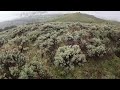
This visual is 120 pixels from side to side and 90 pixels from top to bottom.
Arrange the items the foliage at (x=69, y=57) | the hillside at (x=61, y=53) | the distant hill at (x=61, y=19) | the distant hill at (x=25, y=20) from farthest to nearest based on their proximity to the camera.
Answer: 1. the distant hill at (x=25, y=20)
2. the distant hill at (x=61, y=19)
3. the foliage at (x=69, y=57)
4. the hillside at (x=61, y=53)

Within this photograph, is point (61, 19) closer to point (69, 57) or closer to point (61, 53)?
point (61, 53)

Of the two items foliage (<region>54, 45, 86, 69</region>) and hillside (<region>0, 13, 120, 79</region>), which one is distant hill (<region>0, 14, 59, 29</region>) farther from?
foliage (<region>54, 45, 86, 69</region>)

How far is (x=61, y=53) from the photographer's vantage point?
1278 cm

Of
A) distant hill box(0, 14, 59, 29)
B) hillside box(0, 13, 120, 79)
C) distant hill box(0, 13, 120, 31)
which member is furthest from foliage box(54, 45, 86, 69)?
distant hill box(0, 14, 59, 29)

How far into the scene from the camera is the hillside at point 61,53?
12.0 metres

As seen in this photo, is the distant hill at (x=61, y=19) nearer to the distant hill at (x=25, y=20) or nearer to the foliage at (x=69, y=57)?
the distant hill at (x=25, y=20)

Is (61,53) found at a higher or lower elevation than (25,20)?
higher

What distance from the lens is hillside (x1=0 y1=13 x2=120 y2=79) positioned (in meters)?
12.0

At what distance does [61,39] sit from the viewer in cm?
1415

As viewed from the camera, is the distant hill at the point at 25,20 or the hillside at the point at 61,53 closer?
the hillside at the point at 61,53

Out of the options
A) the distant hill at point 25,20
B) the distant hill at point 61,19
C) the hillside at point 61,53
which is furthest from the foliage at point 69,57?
the distant hill at point 25,20

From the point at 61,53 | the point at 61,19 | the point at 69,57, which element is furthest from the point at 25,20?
the point at 69,57
